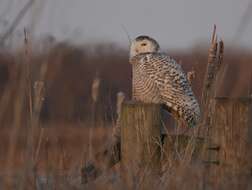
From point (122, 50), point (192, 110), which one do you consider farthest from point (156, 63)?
point (122, 50)

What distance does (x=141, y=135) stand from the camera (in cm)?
307

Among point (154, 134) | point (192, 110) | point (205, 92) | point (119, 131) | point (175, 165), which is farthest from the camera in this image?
point (192, 110)

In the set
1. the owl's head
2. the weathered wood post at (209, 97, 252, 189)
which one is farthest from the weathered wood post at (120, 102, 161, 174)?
the owl's head

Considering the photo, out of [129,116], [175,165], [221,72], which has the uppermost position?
[221,72]

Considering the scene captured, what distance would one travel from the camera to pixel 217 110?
290cm

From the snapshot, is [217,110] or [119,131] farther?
[119,131]

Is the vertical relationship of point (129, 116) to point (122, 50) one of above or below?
below

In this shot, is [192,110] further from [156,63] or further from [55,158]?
[55,158]

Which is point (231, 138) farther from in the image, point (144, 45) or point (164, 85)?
point (144, 45)

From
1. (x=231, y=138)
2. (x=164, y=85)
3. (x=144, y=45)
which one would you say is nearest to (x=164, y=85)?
(x=164, y=85)

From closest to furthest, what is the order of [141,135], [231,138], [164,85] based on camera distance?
[231,138]
[141,135]
[164,85]

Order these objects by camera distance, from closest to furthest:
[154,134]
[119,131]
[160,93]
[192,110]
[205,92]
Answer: [205,92], [154,134], [119,131], [192,110], [160,93]

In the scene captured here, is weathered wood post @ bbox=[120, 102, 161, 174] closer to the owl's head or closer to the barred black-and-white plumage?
the barred black-and-white plumage

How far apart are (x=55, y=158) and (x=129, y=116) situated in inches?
15.6
